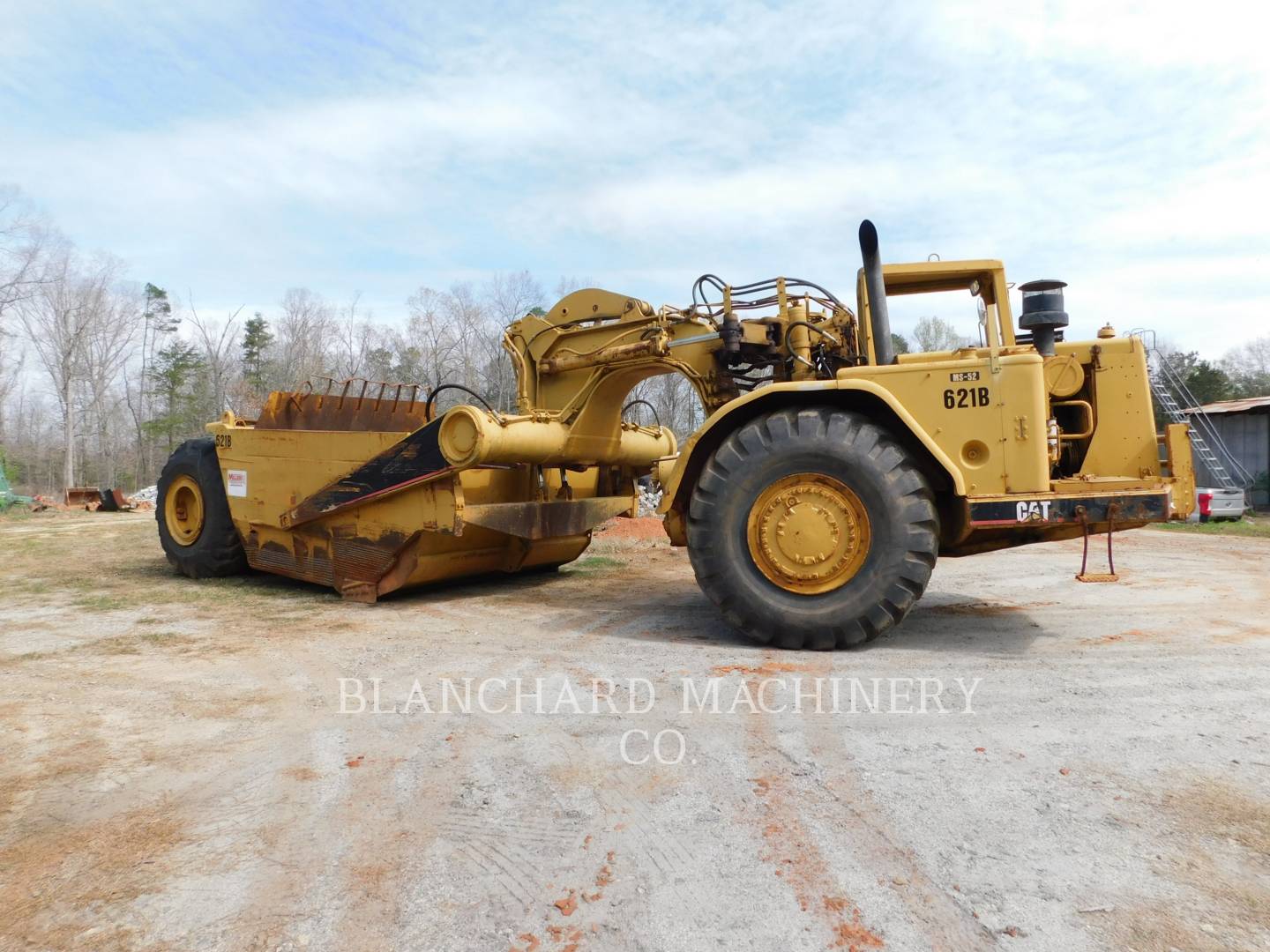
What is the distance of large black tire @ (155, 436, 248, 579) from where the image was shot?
8.34 metres

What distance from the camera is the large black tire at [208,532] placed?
8344 mm

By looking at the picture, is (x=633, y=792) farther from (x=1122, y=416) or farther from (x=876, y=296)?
(x=1122, y=416)

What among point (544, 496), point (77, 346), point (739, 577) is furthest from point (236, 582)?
point (77, 346)

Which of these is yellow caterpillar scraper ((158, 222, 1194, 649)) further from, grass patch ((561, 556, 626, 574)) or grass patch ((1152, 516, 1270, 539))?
grass patch ((1152, 516, 1270, 539))

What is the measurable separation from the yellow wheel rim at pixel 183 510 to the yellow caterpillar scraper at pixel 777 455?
87cm

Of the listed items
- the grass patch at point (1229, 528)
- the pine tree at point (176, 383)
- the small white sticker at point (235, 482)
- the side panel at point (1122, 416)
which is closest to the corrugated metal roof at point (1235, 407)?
the grass patch at point (1229, 528)

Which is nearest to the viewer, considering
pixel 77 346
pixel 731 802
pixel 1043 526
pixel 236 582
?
pixel 731 802

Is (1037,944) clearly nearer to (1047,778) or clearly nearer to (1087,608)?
(1047,778)

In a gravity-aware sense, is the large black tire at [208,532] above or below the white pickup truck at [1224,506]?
above

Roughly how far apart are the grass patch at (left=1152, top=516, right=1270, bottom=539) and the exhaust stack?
10.9 meters

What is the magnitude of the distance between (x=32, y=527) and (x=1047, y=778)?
58.3 ft

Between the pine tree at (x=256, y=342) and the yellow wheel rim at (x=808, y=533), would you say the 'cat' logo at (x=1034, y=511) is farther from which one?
the pine tree at (x=256, y=342)

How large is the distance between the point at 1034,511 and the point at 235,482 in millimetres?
7102

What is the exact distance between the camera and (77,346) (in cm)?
3700
